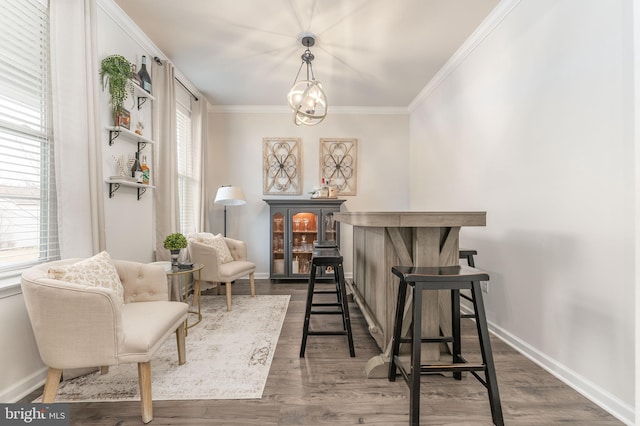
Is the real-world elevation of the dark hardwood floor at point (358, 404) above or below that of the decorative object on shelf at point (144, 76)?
below

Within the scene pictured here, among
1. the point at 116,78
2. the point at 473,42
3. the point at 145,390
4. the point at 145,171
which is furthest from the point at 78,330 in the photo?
the point at 473,42

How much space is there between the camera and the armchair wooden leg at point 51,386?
1.38 metres

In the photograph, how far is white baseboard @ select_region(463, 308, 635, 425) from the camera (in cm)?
149

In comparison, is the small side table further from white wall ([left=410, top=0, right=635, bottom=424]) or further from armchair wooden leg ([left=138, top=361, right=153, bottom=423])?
white wall ([left=410, top=0, right=635, bottom=424])

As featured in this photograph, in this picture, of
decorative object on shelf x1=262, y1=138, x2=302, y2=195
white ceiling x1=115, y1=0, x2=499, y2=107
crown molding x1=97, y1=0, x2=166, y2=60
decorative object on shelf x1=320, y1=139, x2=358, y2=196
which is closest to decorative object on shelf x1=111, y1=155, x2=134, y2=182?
crown molding x1=97, y1=0, x2=166, y2=60

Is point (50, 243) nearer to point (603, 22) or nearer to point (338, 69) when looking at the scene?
point (338, 69)

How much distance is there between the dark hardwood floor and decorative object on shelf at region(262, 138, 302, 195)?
9.99 feet

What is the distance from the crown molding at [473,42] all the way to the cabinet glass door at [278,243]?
278 centimetres

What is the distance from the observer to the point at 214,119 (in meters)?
4.69

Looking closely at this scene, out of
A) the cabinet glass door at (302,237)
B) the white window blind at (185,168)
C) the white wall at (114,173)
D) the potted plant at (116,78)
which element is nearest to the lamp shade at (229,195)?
the white window blind at (185,168)

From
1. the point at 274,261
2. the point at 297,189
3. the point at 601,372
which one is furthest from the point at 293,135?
the point at 601,372

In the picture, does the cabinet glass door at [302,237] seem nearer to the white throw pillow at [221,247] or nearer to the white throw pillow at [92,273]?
the white throw pillow at [221,247]

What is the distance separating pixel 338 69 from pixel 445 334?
3032mm

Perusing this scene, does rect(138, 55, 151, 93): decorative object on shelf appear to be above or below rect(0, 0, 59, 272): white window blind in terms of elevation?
above
